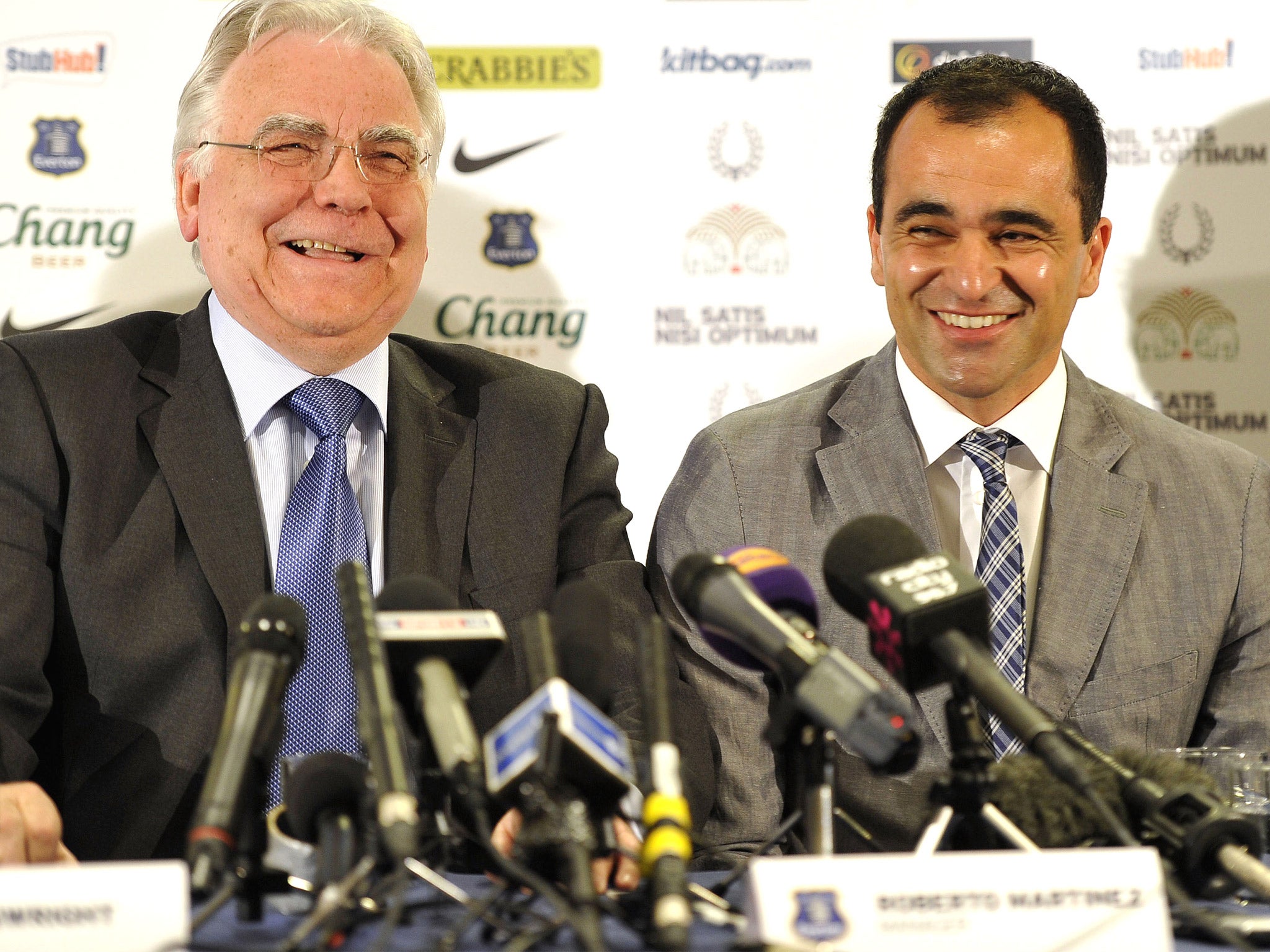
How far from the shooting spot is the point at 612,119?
3447 millimetres

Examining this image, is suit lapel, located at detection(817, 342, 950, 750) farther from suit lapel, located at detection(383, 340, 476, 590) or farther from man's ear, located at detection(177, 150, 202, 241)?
man's ear, located at detection(177, 150, 202, 241)

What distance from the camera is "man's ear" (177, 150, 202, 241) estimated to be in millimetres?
2680

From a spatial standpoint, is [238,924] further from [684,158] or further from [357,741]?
[684,158]

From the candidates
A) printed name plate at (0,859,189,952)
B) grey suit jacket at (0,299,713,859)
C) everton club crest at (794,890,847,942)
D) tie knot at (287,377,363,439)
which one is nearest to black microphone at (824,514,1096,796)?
everton club crest at (794,890,847,942)

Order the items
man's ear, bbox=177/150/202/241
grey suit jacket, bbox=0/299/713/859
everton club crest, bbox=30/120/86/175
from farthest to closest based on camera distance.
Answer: everton club crest, bbox=30/120/86/175 → man's ear, bbox=177/150/202/241 → grey suit jacket, bbox=0/299/713/859

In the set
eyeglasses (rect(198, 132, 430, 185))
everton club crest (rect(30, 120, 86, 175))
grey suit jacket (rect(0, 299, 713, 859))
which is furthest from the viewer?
everton club crest (rect(30, 120, 86, 175))

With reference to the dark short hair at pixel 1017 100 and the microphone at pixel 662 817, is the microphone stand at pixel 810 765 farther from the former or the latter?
the dark short hair at pixel 1017 100

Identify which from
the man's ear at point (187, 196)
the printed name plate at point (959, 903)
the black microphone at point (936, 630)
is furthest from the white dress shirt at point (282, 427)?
the printed name plate at point (959, 903)

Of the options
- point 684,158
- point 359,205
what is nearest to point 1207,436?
point 684,158

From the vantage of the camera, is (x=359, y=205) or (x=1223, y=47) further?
(x=1223, y=47)

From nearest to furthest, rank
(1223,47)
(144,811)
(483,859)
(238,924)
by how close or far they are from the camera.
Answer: (238,924) < (483,859) < (144,811) < (1223,47)

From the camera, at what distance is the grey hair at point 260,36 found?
2.64m

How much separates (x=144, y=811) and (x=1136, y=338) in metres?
2.65

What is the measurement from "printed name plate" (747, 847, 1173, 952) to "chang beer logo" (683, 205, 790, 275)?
2.36 m
